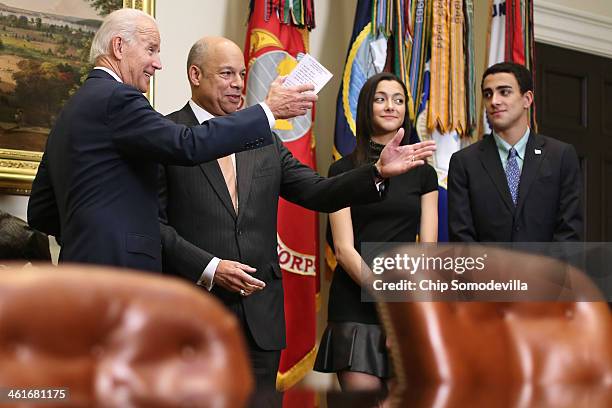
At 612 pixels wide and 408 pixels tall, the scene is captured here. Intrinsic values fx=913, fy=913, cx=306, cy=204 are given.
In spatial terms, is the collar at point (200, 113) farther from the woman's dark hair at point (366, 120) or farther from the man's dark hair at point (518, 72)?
the man's dark hair at point (518, 72)

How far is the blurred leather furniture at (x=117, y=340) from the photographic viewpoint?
0.99 m

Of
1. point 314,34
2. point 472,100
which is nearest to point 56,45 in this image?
point 314,34

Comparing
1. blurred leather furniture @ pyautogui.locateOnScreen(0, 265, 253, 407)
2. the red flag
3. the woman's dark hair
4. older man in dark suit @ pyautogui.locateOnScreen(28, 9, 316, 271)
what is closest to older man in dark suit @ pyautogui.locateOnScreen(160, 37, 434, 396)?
older man in dark suit @ pyautogui.locateOnScreen(28, 9, 316, 271)

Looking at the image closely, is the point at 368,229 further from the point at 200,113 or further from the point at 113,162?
the point at 113,162

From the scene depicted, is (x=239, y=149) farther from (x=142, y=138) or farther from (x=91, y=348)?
(x=91, y=348)

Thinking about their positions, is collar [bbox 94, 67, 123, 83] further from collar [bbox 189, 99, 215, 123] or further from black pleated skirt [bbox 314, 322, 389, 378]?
black pleated skirt [bbox 314, 322, 389, 378]

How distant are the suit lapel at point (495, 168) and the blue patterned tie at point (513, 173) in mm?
24

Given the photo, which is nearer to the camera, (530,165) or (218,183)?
(218,183)

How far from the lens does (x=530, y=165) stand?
3924 millimetres

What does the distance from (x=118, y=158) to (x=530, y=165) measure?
1963 millimetres

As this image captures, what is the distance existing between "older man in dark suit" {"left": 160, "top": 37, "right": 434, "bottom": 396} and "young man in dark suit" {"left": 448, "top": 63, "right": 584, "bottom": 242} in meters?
0.91

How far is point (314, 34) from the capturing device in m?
5.19

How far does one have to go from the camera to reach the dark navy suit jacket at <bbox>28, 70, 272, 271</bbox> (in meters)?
2.63

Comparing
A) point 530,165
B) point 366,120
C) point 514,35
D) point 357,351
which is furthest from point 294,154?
point 514,35
